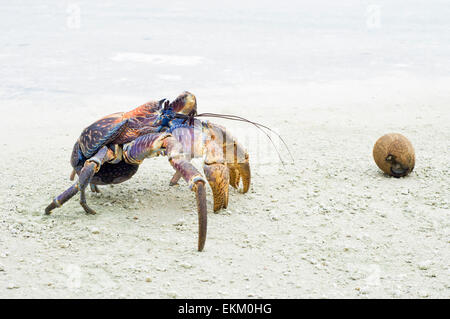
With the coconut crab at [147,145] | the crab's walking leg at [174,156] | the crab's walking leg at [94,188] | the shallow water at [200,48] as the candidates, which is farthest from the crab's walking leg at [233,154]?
the shallow water at [200,48]

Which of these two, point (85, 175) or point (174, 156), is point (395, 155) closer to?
point (174, 156)

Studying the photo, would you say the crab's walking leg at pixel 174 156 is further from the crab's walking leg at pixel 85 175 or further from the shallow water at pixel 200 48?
the shallow water at pixel 200 48

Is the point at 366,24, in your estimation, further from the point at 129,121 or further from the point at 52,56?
the point at 129,121

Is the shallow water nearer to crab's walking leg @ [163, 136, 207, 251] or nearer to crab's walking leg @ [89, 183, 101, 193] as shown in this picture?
crab's walking leg @ [89, 183, 101, 193]

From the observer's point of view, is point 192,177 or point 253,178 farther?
point 253,178

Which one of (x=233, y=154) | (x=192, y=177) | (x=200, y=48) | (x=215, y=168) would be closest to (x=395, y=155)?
(x=233, y=154)

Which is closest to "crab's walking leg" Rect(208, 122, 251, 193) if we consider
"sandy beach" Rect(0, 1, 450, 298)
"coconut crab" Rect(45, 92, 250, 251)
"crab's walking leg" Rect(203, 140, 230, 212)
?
"coconut crab" Rect(45, 92, 250, 251)
